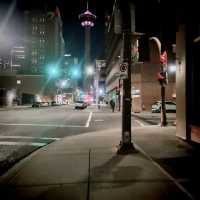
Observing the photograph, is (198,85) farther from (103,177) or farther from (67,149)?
(103,177)

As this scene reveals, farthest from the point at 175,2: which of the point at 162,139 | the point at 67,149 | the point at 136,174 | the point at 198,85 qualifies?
the point at 136,174

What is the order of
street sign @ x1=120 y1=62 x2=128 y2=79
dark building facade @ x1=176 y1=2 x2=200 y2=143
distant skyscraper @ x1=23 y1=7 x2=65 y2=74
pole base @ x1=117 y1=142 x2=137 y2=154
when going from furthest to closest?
1. distant skyscraper @ x1=23 y1=7 x2=65 y2=74
2. dark building facade @ x1=176 y1=2 x2=200 y2=143
3. street sign @ x1=120 y1=62 x2=128 y2=79
4. pole base @ x1=117 y1=142 x2=137 y2=154

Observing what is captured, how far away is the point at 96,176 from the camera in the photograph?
26.8ft

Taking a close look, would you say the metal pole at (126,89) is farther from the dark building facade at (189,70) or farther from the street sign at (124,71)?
the dark building facade at (189,70)

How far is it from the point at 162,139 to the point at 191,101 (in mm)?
2402

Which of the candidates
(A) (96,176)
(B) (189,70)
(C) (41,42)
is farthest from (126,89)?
(C) (41,42)

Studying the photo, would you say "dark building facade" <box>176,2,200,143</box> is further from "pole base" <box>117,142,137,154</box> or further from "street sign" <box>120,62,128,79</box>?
"street sign" <box>120,62,128,79</box>

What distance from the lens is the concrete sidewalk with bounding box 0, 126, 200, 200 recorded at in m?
6.75

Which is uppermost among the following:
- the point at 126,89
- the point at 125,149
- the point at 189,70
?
the point at 189,70

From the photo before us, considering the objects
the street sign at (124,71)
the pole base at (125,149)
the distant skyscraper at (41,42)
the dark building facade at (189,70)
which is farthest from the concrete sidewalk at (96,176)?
the distant skyscraper at (41,42)

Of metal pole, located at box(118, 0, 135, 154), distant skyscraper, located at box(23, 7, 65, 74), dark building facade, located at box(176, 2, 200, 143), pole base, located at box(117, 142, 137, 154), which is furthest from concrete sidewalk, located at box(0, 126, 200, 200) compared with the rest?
distant skyscraper, located at box(23, 7, 65, 74)

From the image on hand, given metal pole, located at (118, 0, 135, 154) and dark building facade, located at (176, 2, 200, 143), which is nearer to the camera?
metal pole, located at (118, 0, 135, 154)

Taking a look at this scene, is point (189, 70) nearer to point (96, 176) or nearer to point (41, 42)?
point (96, 176)

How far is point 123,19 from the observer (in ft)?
38.2
